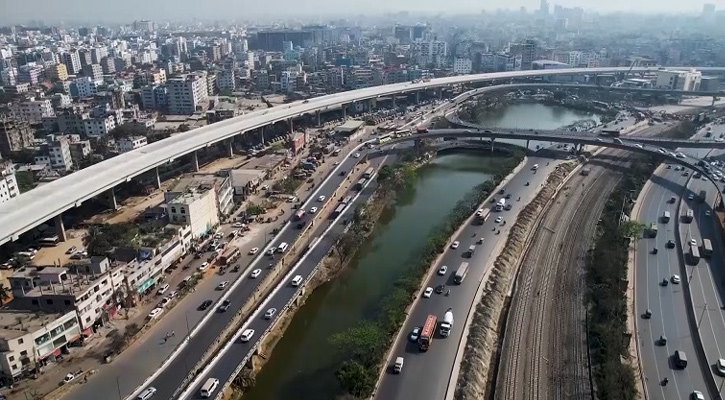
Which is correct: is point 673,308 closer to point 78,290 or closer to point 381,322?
point 381,322

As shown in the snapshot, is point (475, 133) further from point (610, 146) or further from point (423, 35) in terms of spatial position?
point (423, 35)

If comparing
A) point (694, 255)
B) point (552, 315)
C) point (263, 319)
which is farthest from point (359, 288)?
point (694, 255)

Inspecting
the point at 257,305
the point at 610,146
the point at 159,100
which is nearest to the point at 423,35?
the point at 159,100

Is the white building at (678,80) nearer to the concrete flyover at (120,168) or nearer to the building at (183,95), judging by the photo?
the concrete flyover at (120,168)

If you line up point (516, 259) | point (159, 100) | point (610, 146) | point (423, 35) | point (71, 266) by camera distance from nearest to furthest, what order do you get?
point (71, 266) → point (516, 259) → point (610, 146) → point (159, 100) → point (423, 35)

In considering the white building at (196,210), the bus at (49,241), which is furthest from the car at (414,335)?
the bus at (49,241)

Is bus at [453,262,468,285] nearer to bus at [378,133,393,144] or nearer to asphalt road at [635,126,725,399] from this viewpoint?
asphalt road at [635,126,725,399]
